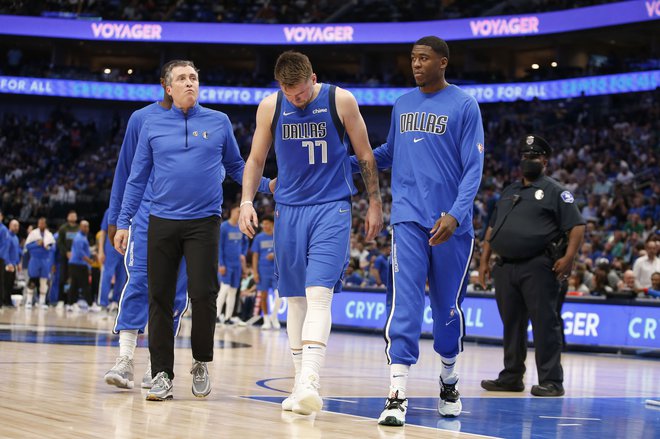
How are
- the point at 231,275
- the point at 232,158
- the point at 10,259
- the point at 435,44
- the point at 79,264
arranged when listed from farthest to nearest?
the point at 79,264 < the point at 10,259 < the point at 231,275 < the point at 232,158 < the point at 435,44

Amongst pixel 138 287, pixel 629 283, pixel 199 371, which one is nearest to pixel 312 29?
pixel 629 283

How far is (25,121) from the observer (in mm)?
45625

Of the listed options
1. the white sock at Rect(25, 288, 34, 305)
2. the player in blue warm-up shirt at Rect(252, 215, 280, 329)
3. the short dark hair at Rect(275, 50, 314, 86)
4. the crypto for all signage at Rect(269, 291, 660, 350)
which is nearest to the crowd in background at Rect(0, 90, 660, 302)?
the crypto for all signage at Rect(269, 291, 660, 350)

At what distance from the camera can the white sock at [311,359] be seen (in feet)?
20.2

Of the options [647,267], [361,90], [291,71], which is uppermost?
[361,90]

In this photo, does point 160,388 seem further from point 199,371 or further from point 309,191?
point 309,191

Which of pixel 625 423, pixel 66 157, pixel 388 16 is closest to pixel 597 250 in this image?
pixel 625 423

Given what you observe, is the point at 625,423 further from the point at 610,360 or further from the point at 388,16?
the point at 388,16

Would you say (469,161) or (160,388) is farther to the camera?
(160,388)

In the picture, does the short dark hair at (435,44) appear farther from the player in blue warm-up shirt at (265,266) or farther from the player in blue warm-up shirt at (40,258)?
the player in blue warm-up shirt at (40,258)

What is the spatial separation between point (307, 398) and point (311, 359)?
0.32m

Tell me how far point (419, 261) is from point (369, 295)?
13.4 metres

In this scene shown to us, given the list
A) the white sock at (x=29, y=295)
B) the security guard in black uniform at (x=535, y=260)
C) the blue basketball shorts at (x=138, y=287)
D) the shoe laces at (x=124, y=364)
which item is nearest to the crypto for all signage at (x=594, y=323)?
the security guard in black uniform at (x=535, y=260)

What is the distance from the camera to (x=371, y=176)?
669cm
